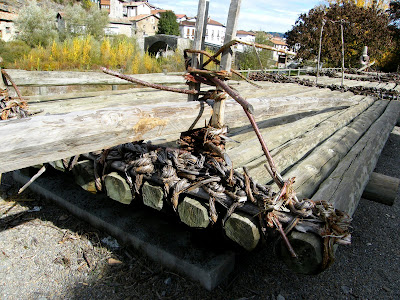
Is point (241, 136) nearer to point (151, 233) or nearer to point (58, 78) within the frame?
point (151, 233)

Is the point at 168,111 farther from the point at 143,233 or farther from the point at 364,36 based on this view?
the point at 364,36

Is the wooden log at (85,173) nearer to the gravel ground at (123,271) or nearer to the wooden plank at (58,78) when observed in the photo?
the gravel ground at (123,271)

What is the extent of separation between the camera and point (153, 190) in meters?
2.32

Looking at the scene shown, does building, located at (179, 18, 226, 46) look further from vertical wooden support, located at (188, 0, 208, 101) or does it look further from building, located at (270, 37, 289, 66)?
vertical wooden support, located at (188, 0, 208, 101)

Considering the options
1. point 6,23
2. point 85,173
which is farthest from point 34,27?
point 85,173

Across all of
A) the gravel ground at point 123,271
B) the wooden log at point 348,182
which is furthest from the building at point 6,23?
the wooden log at point 348,182

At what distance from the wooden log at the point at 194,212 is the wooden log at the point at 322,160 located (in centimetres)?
77

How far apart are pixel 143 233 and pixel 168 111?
1.31 meters

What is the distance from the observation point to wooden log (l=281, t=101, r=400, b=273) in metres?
1.74

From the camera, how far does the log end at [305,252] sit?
1662 mm

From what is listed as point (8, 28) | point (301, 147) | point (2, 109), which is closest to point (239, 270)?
point (301, 147)

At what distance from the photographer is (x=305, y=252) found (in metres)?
1.70

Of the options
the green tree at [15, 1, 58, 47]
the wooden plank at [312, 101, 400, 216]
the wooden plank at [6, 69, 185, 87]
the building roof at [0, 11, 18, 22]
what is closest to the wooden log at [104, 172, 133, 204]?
the wooden plank at [312, 101, 400, 216]

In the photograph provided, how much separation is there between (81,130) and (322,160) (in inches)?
97.9
